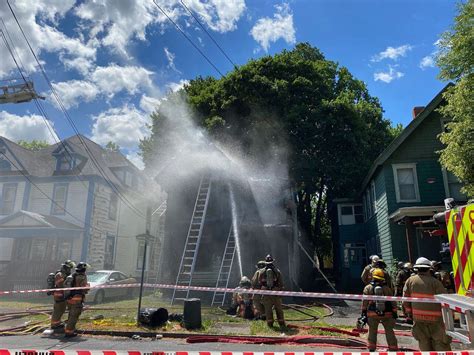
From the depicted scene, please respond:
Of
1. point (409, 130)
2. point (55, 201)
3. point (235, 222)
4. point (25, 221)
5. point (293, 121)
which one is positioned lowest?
point (235, 222)

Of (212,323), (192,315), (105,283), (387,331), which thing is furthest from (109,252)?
(387,331)

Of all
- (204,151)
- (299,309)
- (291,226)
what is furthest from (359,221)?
(299,309)

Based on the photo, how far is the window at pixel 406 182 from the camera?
15500 mm

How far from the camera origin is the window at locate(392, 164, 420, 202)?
15.5 m

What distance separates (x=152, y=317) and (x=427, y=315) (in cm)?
574

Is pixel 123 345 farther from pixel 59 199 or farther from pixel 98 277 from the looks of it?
pixel 59 199

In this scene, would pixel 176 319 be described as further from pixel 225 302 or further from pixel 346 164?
pixel 346 164

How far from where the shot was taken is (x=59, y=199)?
22.9 metres

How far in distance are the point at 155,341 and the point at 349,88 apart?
25013 millimetres

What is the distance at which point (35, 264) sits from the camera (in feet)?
62.9

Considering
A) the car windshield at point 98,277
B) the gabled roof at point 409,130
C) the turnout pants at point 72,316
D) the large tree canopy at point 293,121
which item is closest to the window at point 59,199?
the car windshield at point 98,277

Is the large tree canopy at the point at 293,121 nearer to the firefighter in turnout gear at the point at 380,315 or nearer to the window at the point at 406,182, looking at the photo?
the window at the point at 406,182

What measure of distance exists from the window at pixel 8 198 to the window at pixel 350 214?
66.6 feet

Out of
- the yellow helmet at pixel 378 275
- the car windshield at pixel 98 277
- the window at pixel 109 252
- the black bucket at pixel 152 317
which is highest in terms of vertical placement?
the window at pixel 109 252
